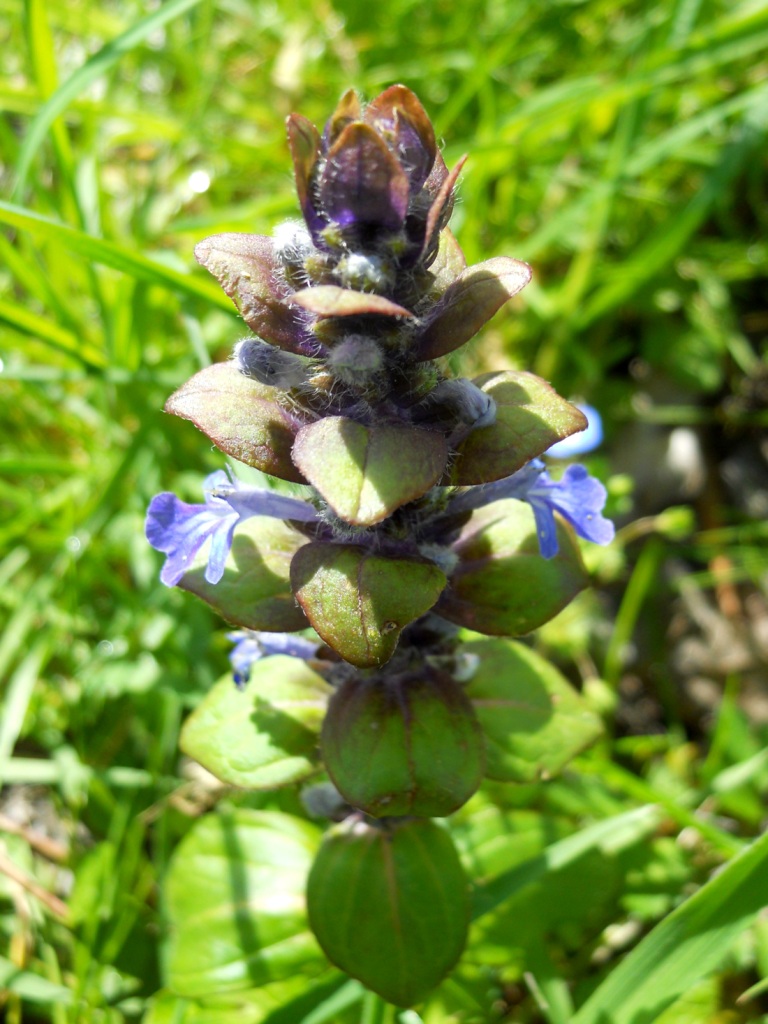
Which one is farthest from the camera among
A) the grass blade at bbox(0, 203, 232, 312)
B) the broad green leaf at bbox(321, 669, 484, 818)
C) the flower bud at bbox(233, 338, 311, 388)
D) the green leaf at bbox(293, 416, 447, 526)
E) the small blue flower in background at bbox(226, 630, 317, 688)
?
the grass blade at bbox(0, 203, 232, 312)

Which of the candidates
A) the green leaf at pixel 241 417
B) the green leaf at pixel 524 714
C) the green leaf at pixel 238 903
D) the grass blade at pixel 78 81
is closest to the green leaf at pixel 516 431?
the green leaf at pixel 241 417

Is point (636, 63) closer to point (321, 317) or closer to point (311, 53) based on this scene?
point (311, 53)

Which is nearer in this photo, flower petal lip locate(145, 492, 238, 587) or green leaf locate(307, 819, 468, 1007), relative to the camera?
flower petal lip locate(145, 492, 238, 587)

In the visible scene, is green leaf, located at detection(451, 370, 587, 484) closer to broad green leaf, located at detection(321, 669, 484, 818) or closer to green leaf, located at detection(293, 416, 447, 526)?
green leaf, located at detection(293, 416, 447, 526)

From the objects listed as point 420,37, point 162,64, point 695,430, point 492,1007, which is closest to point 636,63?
point 420,37

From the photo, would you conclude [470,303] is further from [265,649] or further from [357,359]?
[265,649]

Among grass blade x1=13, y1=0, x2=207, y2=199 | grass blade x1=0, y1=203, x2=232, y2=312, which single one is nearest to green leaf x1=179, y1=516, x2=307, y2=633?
grass blade x1=0, y1=203, x2=232, y2=312

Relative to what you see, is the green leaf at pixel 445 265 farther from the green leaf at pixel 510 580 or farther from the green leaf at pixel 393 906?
the green leaf at pixel 393 906
